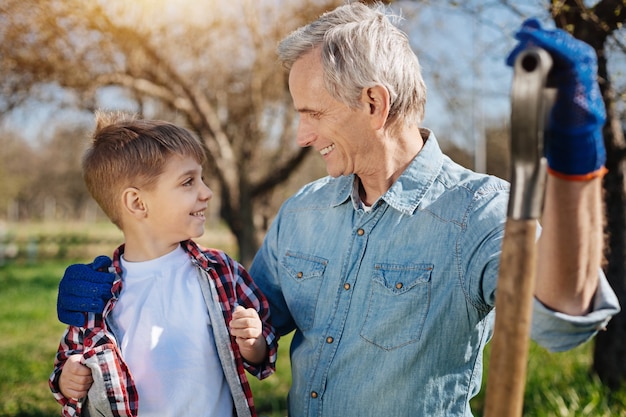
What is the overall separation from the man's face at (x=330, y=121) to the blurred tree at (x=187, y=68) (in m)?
6.80

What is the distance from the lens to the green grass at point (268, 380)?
4.11m

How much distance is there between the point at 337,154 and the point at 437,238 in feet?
1.49

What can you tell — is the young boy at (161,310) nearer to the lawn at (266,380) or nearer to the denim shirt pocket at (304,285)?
the denim shirt pocket at (304,285)

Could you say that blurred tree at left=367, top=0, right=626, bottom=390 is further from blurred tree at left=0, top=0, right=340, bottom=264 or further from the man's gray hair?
blurred tree at left=0, top=0, right=340, bottom=264

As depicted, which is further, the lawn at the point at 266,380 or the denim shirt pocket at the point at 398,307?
the lawn at the point at 266,380

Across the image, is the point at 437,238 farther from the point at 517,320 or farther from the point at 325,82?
the point at 517,320

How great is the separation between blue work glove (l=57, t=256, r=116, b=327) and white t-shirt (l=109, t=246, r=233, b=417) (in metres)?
0.08

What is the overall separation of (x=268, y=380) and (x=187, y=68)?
18.9ft

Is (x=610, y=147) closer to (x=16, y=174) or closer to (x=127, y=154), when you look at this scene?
(x=127, y=154)

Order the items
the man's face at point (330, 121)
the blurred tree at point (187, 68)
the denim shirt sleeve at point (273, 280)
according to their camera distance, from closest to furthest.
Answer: the man's face at point (330, 121) → the denim shirt sleeve at point (273, 280) → the blurred tree at point (187, 68)

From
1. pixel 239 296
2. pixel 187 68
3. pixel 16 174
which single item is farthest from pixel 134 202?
pixel 16 174

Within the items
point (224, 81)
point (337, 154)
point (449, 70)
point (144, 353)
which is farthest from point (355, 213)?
point (224, 81)

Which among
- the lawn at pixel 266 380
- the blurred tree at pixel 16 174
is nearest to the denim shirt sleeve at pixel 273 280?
the lawn at pixel 266 380

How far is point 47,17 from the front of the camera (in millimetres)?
8039
